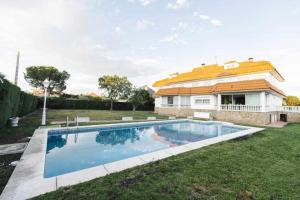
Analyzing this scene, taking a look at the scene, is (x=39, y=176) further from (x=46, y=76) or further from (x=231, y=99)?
(x=46, y=76)

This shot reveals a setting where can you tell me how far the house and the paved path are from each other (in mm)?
21601

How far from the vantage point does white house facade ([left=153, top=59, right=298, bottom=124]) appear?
1889cm

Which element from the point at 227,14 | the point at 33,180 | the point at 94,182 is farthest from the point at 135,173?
the point at 227,14

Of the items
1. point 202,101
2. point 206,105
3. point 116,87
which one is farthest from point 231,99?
point 116,87

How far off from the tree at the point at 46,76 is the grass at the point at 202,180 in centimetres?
5563

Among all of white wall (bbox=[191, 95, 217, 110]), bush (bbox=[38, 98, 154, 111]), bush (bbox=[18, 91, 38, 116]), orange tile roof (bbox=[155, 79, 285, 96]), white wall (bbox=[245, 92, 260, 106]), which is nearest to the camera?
bush (bbox=[18, 91, 38, 116])

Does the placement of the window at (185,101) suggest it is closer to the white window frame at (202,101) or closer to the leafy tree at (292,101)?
the white window frame at (202,101)

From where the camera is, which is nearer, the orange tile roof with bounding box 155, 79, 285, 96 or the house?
the orange tile roof with bounding box 155, 79, 285, 96

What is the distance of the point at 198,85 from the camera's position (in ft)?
90.7

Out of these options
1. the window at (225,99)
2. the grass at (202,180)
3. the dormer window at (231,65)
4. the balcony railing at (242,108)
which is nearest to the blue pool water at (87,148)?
the grass at (202,180)

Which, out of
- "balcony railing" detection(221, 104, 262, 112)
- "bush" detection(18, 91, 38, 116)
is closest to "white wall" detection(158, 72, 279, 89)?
"balcony railing" detection(221, 104, 262, 112)

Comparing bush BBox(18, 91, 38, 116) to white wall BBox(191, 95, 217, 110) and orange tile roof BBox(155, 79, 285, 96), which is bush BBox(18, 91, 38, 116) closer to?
orange tile roof BBox(155, 79, 285, 96)

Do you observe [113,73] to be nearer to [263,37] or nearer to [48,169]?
[263,37]

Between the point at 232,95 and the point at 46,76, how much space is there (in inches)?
2081
